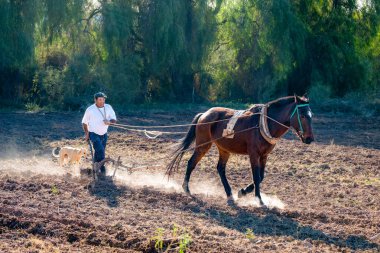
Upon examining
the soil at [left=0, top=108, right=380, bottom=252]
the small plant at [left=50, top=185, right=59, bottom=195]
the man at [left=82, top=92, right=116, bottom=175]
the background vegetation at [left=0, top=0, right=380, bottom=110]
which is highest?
the background vegetation at [left=0, top=0, right=380, bottom=110]

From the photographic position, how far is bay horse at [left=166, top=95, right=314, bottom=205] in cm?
945

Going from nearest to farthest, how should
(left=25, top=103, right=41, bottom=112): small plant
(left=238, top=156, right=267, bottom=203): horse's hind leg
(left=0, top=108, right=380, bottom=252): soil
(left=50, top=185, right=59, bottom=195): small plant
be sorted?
(left=0, top=108, right=380, bottom=252): soil < (left=50, top=185, right=59, bottom=195): small plant < (left=238, top=156, right=267, bottom=203): horse's hind leg < (left=25, top=103, right=41, bottom=112): small plant

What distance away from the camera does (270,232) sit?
767 cm

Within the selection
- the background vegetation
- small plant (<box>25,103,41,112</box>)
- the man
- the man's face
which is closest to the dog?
the man

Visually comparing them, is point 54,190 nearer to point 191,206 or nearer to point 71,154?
point 71,154

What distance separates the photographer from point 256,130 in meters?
9.76

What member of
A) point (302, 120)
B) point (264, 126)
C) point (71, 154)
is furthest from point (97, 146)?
point (302, 120)

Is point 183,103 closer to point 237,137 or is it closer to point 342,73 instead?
point 342,73

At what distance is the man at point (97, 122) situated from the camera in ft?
36.5

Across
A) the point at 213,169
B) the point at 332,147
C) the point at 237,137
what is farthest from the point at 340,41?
the point at 237,137

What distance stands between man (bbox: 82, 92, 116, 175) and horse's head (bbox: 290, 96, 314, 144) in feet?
11.6

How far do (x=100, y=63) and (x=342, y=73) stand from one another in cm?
1256

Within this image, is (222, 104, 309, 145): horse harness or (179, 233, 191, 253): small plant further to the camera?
(222, 104, 309, 145): horse harness

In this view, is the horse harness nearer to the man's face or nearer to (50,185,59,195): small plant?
the man's face
